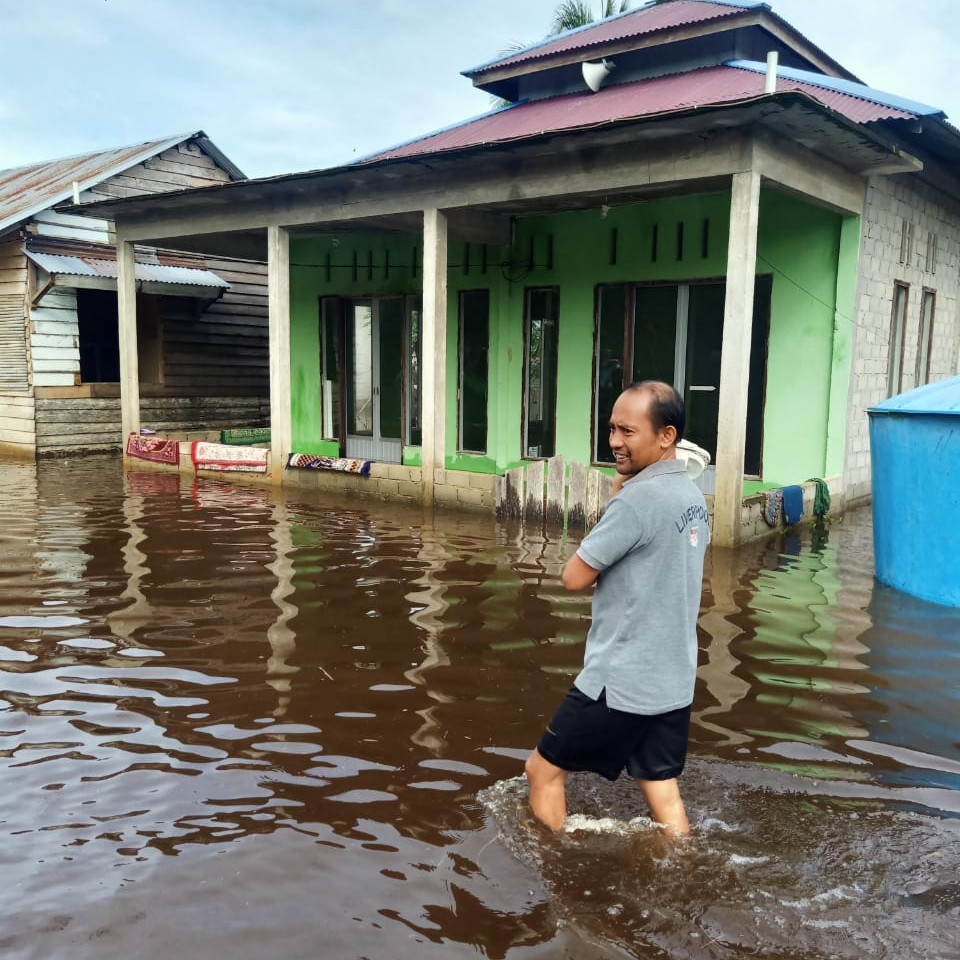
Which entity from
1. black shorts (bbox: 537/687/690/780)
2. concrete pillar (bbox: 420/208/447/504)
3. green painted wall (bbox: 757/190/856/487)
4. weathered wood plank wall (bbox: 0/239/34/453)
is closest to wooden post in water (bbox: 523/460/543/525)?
concrete pillar (bbox: 420/208/447/504)

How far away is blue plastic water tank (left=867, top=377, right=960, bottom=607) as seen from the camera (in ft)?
21.6

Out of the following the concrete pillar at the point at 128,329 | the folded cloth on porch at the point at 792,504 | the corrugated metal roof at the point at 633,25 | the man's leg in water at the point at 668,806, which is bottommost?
the man's leg in water at the point at 668,806

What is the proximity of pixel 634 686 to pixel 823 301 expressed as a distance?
28.3ft

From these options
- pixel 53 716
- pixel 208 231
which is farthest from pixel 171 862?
pixel 208 231

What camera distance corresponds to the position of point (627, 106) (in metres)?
11.2

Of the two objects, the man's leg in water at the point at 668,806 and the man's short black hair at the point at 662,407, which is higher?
the man's short black hair at the point at 662,407

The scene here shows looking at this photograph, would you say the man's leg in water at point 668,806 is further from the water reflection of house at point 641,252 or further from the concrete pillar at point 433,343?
the concrete pillar at point 433,343

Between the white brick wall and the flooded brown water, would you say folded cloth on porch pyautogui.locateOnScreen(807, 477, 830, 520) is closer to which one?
the white brick wall

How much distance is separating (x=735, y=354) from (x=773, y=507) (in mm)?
1823

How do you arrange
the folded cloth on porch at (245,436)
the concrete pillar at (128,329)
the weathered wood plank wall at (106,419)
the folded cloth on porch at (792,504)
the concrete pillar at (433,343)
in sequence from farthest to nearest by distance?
the folded cloth on porch at (245,436), the weathered wood plank wall at (106,419), the concrete pillar at (128,329), the concrete pillar at (433,343), the folded cloth on porch at (792,504)

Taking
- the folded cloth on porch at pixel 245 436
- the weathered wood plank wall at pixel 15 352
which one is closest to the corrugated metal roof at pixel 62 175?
the weathered wood plank wall at pixel 15 352

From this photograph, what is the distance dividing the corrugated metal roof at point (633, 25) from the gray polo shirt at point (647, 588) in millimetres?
10550

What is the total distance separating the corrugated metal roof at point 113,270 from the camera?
16.0 meters

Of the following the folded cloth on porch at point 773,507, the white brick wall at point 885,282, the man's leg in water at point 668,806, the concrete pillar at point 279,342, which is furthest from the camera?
the concrete pillar at point 279,342
